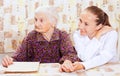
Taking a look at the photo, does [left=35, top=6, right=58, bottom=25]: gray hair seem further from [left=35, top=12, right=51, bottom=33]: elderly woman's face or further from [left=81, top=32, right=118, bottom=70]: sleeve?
[left=81, top=32, right=118, bottom=70]: sleeve

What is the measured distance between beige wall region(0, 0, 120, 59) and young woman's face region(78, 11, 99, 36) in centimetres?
144

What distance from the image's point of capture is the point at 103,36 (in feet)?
5.26

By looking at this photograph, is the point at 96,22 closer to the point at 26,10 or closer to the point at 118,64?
the point at 118,64

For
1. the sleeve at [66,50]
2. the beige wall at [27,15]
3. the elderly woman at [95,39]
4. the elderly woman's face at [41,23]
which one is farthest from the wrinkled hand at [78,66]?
the beige wall at [27,15]

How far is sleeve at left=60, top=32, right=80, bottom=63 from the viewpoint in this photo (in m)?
1.60

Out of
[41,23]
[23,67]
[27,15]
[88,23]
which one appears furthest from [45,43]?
[27,15]

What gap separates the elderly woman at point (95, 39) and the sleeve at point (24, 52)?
32cm

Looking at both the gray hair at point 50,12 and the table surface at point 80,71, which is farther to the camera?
the gray hair at point 50,12

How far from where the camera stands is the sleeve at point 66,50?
5.25 ft

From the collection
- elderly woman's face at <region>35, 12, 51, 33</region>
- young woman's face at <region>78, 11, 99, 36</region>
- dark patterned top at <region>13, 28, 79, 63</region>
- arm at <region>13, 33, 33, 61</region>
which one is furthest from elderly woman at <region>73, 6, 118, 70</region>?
arm at <region>13, 33, 33, 61</region>

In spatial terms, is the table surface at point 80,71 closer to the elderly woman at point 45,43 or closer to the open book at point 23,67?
the open book at point 23,67

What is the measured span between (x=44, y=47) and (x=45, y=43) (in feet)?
0.10

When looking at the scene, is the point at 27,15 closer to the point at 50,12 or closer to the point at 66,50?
the point at 50,12

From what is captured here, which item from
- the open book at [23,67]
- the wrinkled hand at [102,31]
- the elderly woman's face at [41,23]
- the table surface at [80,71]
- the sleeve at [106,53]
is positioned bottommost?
the table surface at [80,71]
